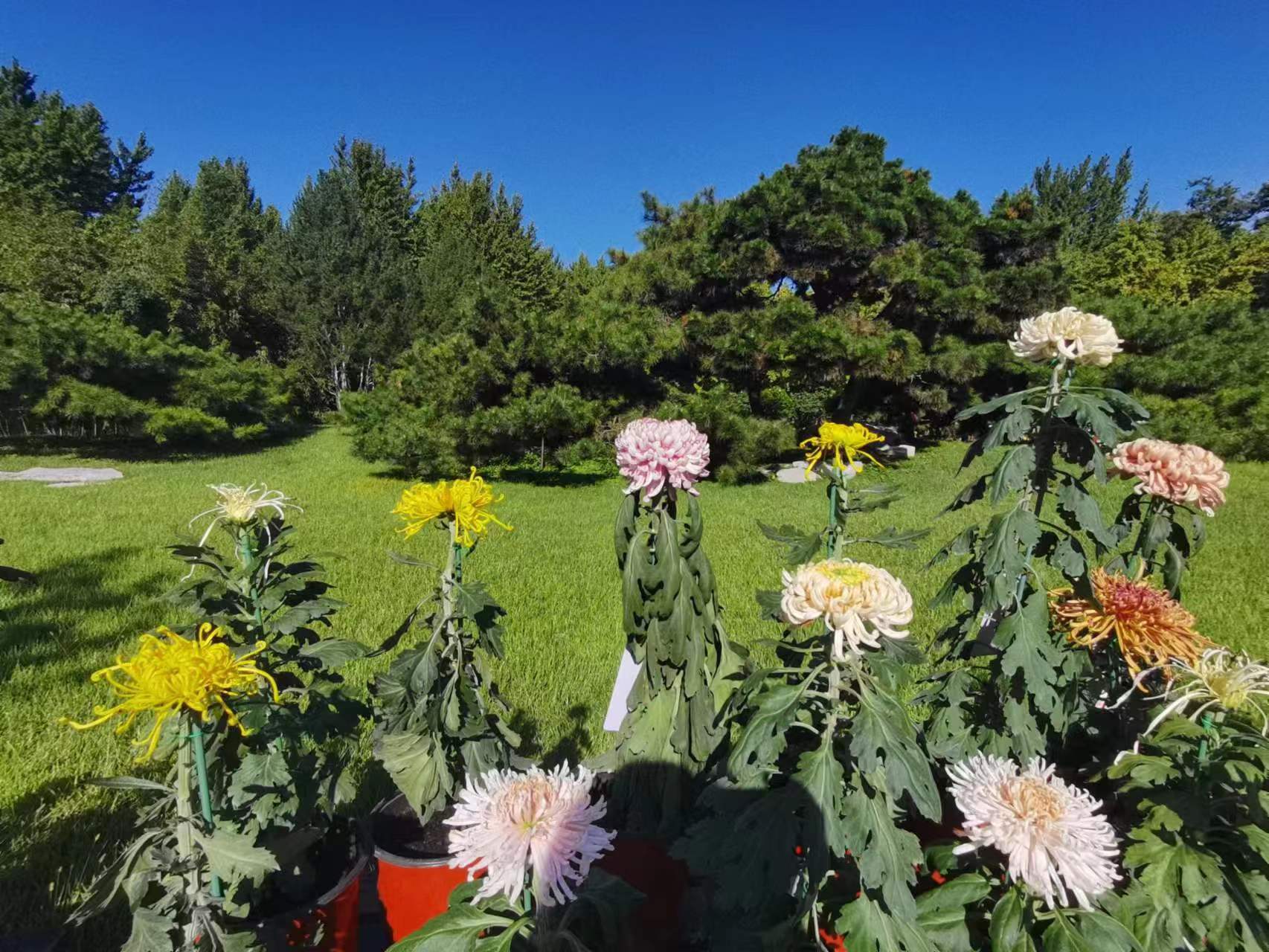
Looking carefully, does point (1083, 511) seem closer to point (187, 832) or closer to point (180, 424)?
point (187, 832)

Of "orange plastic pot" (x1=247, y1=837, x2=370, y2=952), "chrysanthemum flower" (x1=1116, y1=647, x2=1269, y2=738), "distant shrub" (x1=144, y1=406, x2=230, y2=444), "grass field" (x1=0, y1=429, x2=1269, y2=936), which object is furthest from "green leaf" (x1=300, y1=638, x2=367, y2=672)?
"distant shrub" (x1=144, y1=406, x2=230, y2=444)

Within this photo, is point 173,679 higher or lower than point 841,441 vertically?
lower

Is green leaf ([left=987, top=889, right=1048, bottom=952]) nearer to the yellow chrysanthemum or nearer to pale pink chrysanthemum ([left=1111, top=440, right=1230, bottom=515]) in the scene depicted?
pale pink chrysanthemum ([left=1111, top=440, right=1230, bottom=515])

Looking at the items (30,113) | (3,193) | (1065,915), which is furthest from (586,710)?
(30,113)

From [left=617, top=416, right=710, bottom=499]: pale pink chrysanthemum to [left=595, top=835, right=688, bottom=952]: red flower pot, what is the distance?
81cm

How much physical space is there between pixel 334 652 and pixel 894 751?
3.88ft

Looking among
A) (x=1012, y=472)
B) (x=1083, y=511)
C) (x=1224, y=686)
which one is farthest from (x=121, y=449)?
(x=1224, y=686)

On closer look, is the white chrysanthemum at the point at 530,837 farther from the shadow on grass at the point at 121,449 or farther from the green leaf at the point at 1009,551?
the shadow on grass at the point at 121,449

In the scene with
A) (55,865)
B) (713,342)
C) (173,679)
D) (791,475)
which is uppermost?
(713,342)

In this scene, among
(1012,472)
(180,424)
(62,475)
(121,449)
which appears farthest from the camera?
(121,449)

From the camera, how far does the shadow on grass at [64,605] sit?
3.46 m

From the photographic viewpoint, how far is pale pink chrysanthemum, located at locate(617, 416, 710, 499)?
143 centimetres

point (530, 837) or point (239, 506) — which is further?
point (239, 506)

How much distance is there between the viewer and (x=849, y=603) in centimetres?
99
